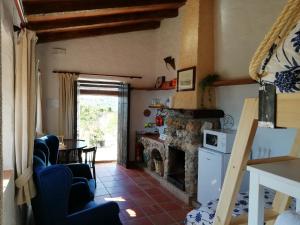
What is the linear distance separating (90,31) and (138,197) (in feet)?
11.1

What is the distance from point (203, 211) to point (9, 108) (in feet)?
5.79

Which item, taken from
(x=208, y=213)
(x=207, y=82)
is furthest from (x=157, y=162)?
(x=208, y=213)

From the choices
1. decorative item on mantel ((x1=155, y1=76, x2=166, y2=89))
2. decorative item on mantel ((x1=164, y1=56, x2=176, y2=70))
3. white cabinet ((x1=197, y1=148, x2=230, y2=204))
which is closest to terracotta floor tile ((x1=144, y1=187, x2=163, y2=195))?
white cabinet ((x1=197, y1=148, x2=230, y2=204))

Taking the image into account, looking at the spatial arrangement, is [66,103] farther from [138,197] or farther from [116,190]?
[138,197]

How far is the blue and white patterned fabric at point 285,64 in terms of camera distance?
54cm

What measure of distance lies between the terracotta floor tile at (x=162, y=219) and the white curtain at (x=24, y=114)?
Result: 5.31 feet

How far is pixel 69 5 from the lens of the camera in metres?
2.89

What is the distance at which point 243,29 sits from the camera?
3078 millimetres

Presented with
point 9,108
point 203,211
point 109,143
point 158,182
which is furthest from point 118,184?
point 9,108

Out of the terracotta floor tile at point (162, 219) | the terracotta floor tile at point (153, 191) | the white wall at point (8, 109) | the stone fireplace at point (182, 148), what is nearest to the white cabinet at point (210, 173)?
the stone fireplace at point (182, 148)

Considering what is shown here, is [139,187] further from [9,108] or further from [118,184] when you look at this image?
[9,108]

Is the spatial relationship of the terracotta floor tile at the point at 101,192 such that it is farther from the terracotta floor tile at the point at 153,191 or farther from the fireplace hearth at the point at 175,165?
the fireplace hearth at the point at 175,165

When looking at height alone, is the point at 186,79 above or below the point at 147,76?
below

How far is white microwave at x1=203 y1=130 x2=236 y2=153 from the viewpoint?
280 cm
